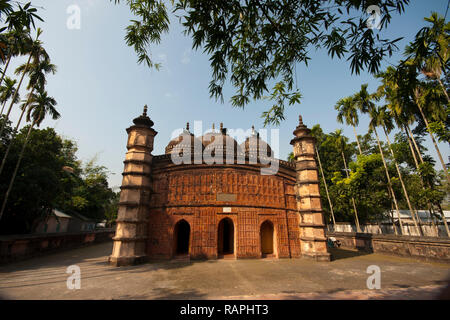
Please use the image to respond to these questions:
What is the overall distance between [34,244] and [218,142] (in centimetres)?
1438

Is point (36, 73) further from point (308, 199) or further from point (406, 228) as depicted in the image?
point (406, 228)

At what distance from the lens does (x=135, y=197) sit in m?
11.5

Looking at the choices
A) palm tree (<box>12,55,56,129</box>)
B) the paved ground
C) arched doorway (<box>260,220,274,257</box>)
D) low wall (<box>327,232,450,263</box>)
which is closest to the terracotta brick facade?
arched doorway (<box>260,220,274,257</box>)

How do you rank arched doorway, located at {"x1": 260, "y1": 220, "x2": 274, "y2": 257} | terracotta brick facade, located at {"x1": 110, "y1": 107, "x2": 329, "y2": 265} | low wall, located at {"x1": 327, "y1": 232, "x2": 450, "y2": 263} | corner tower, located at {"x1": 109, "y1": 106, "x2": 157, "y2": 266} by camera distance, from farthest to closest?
arched doorway, located at {"x1": 260, "y1": 220, "x2": 274, "y2": 257} < terracotta brick facade, located at {"x1": 110, "y1": 107, "x2": 329, "y2": 265} < low wall, located at {"x1": 327, "y1": 232, "x2": 450, "y2": 263} < corner tower, located at {"x1": 109, "y1": 106, "x2": 157, "y2": 266}

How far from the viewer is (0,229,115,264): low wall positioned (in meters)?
10.9

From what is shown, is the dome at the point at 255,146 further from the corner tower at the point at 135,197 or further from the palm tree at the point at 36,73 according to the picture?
the palm tree at the point at 36,73

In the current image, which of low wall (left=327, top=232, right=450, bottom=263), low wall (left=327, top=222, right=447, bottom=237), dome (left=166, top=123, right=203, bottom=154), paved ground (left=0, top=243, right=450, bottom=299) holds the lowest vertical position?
paved ground (left=0, top=243, right=450, bottom=299)

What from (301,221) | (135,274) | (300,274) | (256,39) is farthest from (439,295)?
(301,221)

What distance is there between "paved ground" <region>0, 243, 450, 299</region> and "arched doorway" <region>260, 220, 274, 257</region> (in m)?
3.23

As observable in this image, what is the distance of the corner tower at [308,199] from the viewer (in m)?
12.1

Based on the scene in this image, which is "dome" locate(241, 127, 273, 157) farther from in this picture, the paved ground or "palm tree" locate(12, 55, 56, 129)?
"palm tree" locate(12, 55, 56, 129)

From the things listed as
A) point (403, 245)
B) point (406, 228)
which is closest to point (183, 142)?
point (403, 245)

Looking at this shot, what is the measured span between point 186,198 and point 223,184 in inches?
96.1

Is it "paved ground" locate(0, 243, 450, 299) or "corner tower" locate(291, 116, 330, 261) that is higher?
"corner tower" locate(291, 116, 330, 261)
